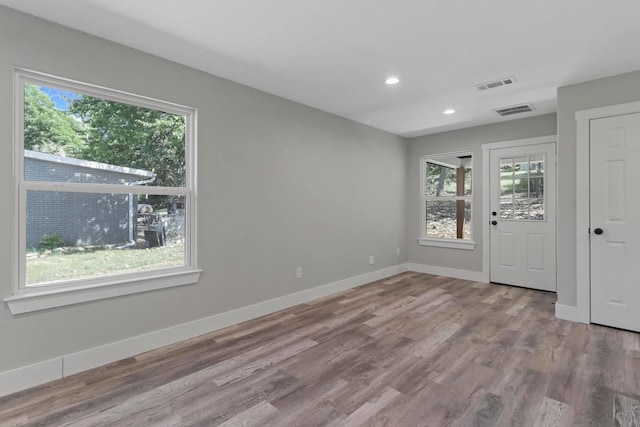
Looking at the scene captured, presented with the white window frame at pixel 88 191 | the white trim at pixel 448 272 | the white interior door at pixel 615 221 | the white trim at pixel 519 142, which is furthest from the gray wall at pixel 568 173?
the white window frame at pixel 88 191

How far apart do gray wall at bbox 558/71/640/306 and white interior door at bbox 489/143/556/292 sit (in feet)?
3.72

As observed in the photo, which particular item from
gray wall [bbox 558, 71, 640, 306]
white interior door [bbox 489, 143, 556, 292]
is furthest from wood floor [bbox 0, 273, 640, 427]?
white interior door [bbox 489, 143, 556, 292]

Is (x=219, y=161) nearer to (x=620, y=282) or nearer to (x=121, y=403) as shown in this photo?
(x=121, y=403)

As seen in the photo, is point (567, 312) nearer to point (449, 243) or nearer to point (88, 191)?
point (449, 243)

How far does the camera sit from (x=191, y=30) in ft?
7.52

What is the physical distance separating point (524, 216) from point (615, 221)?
4.96ft

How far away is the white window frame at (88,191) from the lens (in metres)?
2.07

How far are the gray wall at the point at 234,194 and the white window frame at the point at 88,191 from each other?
0.06 m

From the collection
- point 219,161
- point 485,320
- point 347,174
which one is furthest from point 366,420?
point 347,174

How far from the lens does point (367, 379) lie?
2.20 meters

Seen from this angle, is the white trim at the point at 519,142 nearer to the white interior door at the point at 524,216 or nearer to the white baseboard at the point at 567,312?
the white interior door at the point at 524,216

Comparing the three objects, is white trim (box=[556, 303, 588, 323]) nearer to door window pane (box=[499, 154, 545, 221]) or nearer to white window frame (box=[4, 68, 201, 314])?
door window pane (box=[499, 154, 545, 221])

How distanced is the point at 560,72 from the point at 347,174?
2544 mm

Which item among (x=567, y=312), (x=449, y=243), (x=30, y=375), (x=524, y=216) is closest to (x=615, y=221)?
(x=567, y=312)
